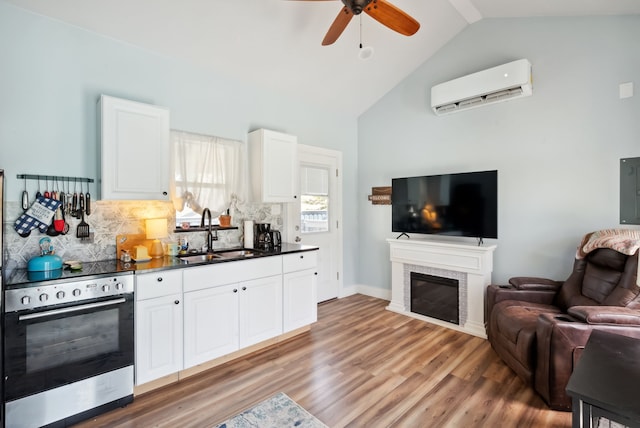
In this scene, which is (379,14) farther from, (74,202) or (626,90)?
(74,202)

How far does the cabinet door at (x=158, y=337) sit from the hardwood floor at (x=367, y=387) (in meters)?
0.19

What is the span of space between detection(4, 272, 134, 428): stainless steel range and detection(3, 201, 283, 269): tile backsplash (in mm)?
452

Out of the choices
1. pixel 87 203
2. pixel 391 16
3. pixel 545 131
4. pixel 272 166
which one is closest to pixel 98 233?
pixel 87 203

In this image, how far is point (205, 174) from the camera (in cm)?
322

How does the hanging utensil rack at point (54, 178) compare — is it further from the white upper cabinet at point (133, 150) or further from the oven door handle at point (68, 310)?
the oven door handle at point (68, 310)

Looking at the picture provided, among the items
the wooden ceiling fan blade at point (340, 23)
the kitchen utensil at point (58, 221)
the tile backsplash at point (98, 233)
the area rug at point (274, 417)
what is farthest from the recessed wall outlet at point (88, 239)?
the wooden ceiling fan blade at point (340, 23)

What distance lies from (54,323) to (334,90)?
3759 mm

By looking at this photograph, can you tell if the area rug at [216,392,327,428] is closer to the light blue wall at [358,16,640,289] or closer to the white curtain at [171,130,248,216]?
the white curtain at [171,130,248,216]

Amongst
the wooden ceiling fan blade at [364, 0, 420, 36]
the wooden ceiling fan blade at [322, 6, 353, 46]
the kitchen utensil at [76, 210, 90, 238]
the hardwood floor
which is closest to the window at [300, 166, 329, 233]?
the hardwood floor

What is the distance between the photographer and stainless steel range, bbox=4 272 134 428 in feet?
6.07

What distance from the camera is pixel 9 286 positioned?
181 cm

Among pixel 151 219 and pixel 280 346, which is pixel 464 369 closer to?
pixel 280 346

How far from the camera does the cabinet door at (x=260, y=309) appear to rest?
9.41 ft

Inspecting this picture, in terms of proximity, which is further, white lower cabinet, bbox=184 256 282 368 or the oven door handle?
white lower cabinet, bbox=184 256 282 368
